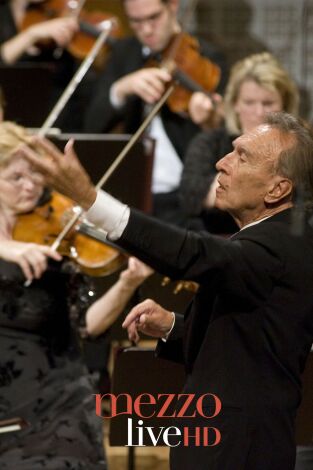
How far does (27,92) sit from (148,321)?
1.65m

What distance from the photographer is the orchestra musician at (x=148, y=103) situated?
341cm

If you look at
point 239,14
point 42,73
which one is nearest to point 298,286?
point 42,73

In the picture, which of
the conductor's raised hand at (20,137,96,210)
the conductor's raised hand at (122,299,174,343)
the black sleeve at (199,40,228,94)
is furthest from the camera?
the black sleeve at (199,40,228,94)

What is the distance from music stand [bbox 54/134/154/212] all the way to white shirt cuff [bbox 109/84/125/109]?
444mm

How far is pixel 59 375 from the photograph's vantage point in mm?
2451

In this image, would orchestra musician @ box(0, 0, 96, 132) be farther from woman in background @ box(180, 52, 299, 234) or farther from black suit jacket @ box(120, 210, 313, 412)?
black suit jacket @ box(120, 210, 313, 412)

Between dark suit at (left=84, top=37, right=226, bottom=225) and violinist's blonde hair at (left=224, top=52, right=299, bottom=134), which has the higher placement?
violinist's blonde hair at (left=224, top=52, right=299, bottom=134)

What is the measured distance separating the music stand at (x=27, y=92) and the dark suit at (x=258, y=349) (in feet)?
5.66

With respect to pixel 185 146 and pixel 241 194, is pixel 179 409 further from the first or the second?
pixel 185 146

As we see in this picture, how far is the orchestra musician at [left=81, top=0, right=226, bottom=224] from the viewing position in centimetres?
341

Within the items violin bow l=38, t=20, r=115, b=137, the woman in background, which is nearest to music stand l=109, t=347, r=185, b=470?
the woman in background

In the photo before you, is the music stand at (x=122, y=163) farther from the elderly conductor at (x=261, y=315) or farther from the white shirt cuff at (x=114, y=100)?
the elderly conductor at (x=261, y=315)

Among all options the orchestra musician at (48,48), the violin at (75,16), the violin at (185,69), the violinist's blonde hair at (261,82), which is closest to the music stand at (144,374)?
the violinist's blonde hair at (261,82)

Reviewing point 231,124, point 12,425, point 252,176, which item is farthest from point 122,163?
point 252,176
